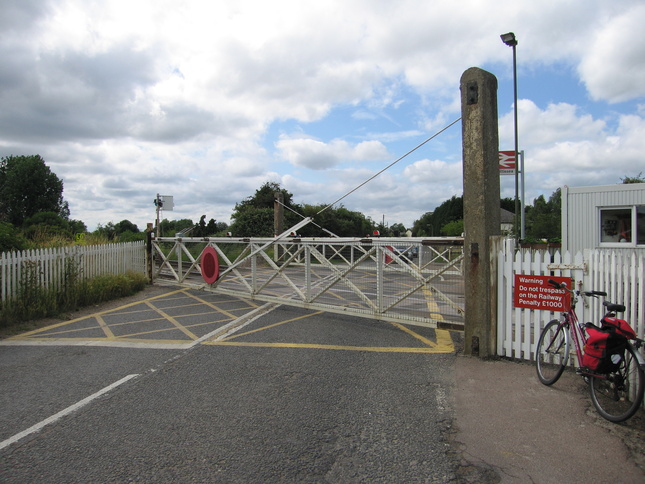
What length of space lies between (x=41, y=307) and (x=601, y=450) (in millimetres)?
9524

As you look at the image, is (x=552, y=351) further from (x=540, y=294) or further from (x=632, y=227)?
(x=632, y=227)

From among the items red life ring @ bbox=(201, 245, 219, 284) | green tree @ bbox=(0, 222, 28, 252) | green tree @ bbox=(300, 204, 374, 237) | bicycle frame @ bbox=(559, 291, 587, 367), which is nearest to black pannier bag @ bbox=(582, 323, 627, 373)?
bicycle frame @ bbox=(559, 291, 587, 367)

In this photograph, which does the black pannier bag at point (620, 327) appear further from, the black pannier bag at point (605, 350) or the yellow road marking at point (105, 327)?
the yellow road marking at point (105, 327)

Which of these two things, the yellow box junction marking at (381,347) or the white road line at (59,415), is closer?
the white road line at (59,415)

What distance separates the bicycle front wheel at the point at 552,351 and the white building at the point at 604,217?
9.44 meters

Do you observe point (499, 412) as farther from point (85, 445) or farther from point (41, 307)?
point (41, 307)

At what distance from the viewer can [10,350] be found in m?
6.28

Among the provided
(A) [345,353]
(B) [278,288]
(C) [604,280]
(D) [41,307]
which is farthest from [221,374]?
(B) [278,288]

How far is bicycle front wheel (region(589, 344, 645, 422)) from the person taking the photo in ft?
11.2

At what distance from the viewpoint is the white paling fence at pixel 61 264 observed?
27.5ft

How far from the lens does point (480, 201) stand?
5461 millimetres

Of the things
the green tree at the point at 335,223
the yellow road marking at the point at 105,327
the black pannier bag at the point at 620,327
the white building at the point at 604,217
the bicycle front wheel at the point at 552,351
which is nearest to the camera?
the black pannier bag at the point at 620,327

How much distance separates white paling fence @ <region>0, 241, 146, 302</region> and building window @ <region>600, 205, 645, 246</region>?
14.5 metres

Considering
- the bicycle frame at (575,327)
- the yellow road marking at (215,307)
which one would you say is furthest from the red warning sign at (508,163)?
the bicycle frame at (575,327)
